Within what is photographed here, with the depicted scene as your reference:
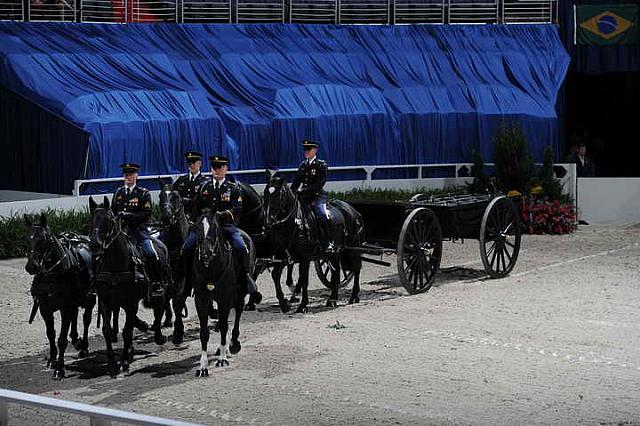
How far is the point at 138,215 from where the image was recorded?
1414 centimetres

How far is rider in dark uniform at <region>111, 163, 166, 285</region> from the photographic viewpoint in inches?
554

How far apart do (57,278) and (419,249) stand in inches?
261

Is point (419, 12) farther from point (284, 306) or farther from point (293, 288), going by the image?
point (284, 306)

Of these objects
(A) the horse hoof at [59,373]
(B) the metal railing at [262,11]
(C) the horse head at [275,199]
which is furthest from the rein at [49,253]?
(B) the metal railing at [262,11]

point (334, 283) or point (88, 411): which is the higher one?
point (88, 411)

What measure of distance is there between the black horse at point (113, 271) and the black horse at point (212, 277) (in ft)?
1.99

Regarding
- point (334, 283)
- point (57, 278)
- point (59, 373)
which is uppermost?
point (57, 278)

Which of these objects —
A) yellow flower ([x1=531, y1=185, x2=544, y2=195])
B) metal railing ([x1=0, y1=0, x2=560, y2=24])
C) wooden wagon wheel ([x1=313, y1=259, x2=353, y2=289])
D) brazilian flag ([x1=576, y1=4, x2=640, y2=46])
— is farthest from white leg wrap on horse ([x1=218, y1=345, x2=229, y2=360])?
brazilian flag ([x1=576, y1=4, x2=640, y2=46])

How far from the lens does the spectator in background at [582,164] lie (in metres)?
29.5

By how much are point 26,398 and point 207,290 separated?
552 centimetres

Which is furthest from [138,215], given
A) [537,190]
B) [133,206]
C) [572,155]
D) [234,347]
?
[572,155]

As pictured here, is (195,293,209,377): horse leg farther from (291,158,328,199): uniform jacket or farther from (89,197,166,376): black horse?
(291,158,328,199): uniform jacket

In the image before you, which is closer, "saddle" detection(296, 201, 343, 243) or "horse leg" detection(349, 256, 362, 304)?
"saddle" detection(296, 201, 343, 243)

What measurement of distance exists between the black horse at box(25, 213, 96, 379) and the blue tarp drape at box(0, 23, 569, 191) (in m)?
11.1
